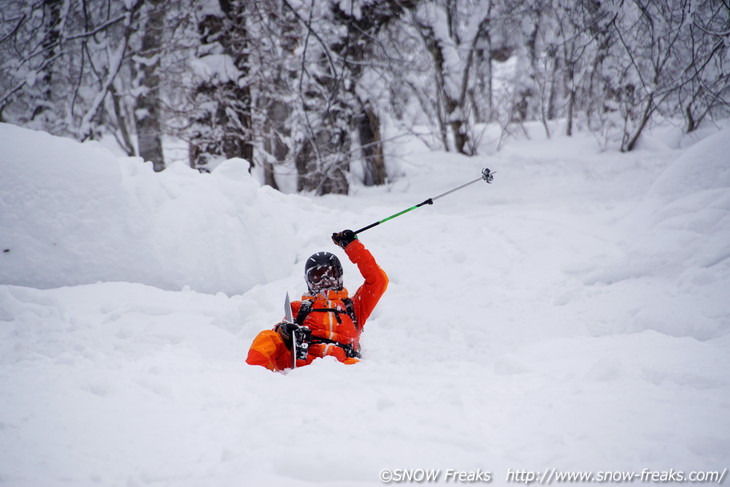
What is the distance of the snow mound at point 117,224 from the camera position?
13.1 feet

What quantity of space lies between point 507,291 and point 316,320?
7.84 feet

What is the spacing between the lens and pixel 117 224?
4.38 metres

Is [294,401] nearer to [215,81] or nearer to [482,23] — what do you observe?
[215,81]

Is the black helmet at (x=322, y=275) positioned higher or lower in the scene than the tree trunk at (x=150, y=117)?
lower

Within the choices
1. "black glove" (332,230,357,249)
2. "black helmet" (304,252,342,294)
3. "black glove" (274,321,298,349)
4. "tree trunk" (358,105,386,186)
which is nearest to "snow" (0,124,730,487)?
"black glove" (274,321,298,349)

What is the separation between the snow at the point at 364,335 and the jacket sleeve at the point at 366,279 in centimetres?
44

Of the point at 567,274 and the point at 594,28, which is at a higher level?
the point at 594,28

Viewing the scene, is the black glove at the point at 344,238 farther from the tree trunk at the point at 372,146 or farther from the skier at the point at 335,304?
the tree trunk at the point at 372,146

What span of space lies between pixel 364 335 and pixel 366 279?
736mm

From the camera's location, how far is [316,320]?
3.85 meters

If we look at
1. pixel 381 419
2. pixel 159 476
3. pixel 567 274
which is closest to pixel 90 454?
pixel 159 476

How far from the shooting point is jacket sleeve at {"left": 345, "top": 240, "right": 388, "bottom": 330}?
13.0 ft

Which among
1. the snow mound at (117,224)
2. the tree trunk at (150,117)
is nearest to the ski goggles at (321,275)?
the snow mound at (117,224)

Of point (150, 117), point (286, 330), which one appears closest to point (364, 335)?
point (286, 330)
